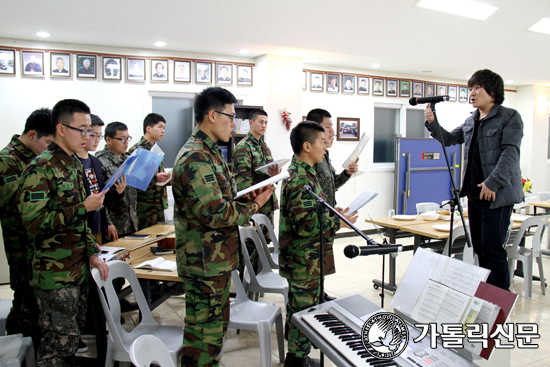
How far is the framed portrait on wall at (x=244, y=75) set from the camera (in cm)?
567

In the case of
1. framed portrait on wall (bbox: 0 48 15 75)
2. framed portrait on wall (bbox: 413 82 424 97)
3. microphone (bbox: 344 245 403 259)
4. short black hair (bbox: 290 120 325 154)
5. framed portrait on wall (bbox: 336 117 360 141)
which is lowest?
microphone (bbox: 344 245 403 259)

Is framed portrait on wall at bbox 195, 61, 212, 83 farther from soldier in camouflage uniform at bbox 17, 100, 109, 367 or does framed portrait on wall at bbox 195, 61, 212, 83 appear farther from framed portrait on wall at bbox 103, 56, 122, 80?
soldier in camouflage uniform at bbox 17, 100, 109, 367

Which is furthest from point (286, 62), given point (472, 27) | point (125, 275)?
point (125, 275)

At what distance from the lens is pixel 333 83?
6410 millimetres

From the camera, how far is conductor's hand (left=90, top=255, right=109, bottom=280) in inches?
77.7

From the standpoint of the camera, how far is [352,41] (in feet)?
17.2

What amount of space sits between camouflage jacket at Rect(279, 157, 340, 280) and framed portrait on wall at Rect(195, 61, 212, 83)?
11.7 ft

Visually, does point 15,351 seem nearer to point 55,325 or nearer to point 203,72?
point 55,325

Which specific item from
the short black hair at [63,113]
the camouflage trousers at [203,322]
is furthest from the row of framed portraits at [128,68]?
the camouflage trousers at [203,322]

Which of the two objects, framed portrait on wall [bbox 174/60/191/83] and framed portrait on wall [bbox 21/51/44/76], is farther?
framed portrait on wall [bbox 174/60/191/83]

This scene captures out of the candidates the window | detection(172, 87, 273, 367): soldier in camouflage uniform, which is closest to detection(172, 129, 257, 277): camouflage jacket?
detection(172, 87, 273, 367): soldier in camouflage uniform

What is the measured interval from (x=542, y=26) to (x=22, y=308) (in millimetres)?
7133

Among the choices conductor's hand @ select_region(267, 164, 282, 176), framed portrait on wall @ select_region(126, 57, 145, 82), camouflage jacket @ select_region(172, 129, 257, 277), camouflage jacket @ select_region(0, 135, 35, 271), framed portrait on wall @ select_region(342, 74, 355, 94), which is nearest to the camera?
camouflage jacket @ select_region(172, 129, 257, 277)

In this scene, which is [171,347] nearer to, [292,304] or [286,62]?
[292,304]
